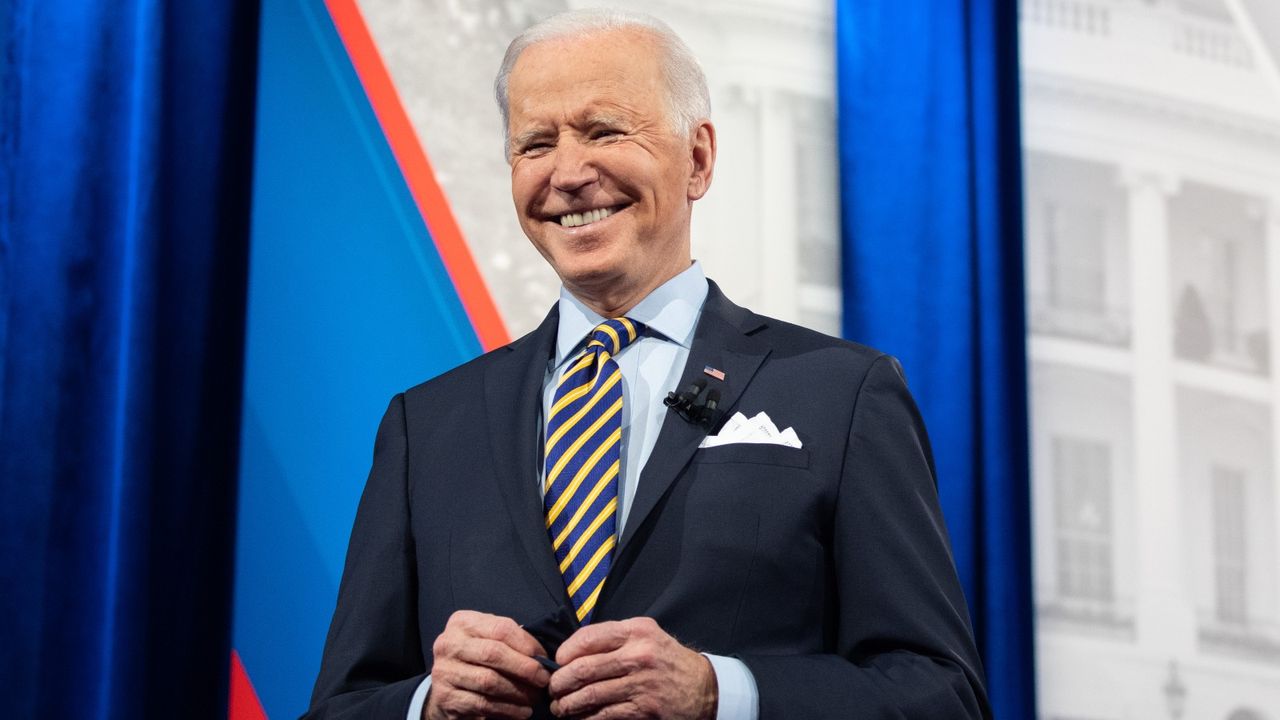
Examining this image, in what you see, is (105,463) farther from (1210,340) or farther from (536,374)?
(1210,340)

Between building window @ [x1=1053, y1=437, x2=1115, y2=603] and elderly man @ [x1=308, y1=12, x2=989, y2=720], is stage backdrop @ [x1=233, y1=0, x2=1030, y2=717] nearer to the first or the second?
building window @ [x1=1053, y1=437, x2=1115, y2=603]

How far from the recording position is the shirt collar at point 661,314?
1717 millimetres

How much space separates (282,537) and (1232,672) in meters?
1.99

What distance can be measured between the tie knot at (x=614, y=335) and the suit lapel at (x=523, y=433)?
9 cm

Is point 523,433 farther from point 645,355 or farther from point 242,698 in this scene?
point 242,698

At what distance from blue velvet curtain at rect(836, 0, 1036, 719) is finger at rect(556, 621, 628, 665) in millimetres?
1487

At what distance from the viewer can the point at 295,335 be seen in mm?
2609

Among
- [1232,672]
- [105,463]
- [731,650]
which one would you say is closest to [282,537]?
[105,463]

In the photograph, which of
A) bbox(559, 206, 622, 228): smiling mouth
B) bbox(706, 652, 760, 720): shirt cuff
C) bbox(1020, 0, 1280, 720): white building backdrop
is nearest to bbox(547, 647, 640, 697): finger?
bbox(706, 652, 760, 720): shirt cuff

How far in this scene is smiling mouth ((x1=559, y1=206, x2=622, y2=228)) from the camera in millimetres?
1707

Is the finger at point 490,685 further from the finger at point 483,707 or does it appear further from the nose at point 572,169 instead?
the nose at point 572,169

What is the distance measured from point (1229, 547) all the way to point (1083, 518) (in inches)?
13.6

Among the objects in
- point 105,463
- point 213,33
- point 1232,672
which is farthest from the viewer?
point 1232,672

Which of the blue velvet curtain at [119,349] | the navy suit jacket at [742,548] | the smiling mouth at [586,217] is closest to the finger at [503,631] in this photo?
the navy suit jacket at [742,548]
